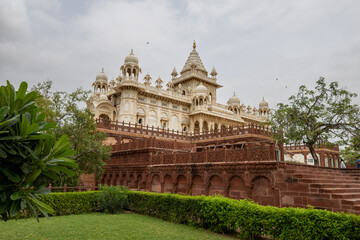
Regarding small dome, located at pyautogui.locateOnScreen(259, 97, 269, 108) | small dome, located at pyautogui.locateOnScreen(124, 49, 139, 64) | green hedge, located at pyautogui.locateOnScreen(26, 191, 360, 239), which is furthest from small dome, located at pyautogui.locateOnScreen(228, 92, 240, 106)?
green hedge, located at pyautogui.locateOnScreen(26, 191, 360, 239)

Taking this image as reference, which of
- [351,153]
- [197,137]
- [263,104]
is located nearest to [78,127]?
[197,137]

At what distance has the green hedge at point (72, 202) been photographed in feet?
42.9

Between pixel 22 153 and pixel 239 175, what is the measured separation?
10408 mm

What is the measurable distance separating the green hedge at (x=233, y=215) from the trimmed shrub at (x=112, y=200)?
38cm

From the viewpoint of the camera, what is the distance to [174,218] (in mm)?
11141

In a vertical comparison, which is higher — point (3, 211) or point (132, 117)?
point (132, 117)

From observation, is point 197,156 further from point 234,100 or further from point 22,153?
point 234,100

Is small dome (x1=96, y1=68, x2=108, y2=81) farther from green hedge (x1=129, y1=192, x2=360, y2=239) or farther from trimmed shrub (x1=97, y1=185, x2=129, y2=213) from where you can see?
green hedge (x1=129, y1=192, x2=360, y2=239)

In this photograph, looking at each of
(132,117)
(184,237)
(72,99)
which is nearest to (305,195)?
(184,237)

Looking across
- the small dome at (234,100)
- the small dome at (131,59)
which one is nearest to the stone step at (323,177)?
the small dome at (131,59)

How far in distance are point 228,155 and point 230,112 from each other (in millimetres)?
32259

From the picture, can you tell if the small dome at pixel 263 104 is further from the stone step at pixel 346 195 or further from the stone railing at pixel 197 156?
the stone step at pixel 346 195

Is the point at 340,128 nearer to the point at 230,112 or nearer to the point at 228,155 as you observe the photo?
the point at 228,155

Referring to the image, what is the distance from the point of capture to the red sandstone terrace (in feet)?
32.9
